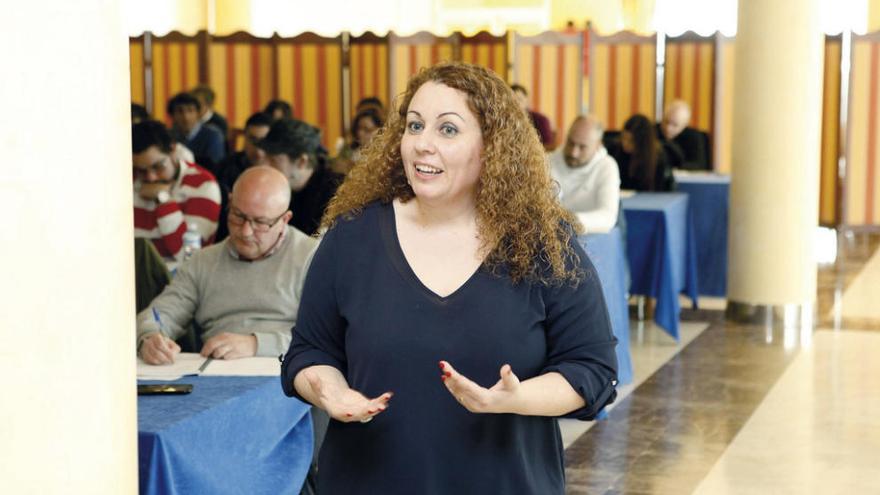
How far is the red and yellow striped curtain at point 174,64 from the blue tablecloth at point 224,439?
37.3 feet

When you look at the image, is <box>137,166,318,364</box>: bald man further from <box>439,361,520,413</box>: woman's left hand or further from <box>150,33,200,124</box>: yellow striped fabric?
<box>150,33,200,124</box>: yellow striped fabric

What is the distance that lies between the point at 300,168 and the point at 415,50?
8.28 meters

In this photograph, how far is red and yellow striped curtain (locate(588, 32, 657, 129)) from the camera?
13727mm

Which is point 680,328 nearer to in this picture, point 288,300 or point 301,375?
point 288,300

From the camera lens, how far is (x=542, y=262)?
2.15m

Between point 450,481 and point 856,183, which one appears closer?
point 450,481

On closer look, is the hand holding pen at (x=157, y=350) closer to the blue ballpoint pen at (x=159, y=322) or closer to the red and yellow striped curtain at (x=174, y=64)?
the blue ballpoint pen at (x=159, y=322)

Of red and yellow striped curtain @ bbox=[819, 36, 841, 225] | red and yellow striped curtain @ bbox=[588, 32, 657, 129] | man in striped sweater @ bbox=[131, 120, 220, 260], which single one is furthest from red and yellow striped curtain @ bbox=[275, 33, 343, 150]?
man in striped sweater @ bbox=[131, 120, 220, 260]

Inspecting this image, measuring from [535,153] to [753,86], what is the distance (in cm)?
611

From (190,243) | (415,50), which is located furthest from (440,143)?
(415,50)

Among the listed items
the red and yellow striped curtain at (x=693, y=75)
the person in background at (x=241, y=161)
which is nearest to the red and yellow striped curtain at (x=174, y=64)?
the red and yellow striped curtain at (x=693, y=75)

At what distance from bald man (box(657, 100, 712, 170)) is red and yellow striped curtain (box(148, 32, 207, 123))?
18.5 ft

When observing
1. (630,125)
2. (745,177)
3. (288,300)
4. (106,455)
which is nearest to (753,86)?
(745,177)

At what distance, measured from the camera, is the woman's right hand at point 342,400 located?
2.03 meters
